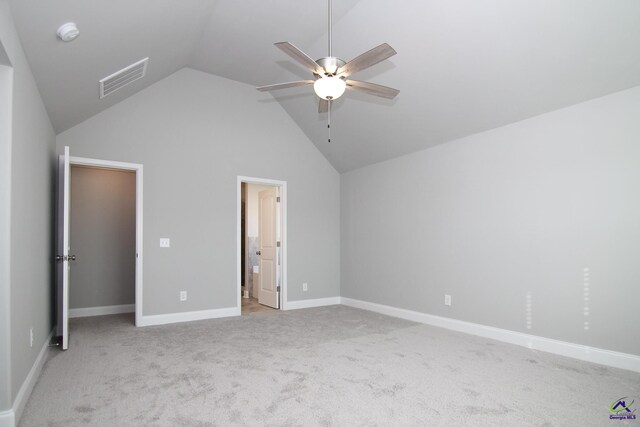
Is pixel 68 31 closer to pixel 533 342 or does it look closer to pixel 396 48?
pixel 396 48

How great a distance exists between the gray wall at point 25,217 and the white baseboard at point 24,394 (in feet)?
0.17

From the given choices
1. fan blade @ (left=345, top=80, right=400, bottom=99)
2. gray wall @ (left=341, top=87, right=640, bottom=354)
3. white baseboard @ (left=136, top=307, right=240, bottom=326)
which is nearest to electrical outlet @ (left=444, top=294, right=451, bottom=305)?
gray wall @ (left=341, top=87, right=640, bottom=354)

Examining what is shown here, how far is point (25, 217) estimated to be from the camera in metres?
2.67

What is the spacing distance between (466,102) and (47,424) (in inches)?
177

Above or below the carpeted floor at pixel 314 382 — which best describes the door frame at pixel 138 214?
above

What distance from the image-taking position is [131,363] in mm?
3371

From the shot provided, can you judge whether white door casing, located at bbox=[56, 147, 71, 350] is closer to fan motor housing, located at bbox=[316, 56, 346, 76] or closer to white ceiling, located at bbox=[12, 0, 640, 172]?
white ceiling, located at bbox=[12, 0, 640, 172]

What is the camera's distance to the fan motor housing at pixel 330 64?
2.69 meters

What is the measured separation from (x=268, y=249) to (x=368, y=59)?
4.29 m

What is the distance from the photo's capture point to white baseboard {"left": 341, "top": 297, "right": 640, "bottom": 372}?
3.22m

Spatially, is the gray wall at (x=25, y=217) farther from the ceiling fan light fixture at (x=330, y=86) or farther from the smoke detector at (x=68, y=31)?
the ceiling fan light fixture at (x=330, y=86)

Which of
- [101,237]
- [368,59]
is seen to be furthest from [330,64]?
[101,237]

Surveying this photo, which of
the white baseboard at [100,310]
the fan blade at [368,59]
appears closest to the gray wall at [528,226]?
the fan blade at [368,59]

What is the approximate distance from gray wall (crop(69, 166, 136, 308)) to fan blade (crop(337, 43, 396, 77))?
459 cm
